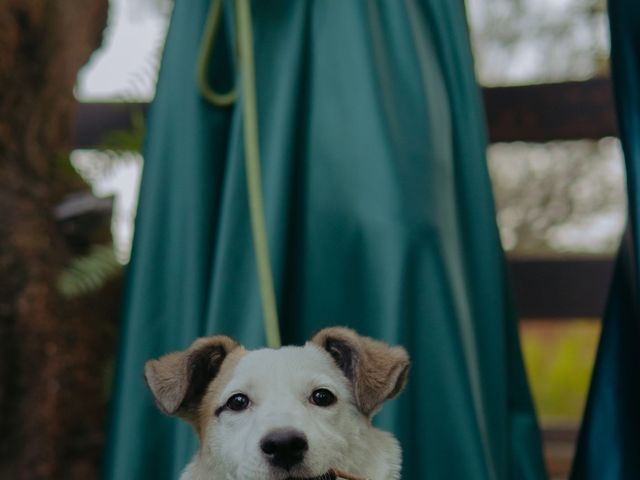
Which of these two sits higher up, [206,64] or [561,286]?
[206,64]

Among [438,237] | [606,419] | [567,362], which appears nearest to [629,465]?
[606,419]

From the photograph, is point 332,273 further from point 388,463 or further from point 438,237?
point 388,463

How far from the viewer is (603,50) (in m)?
1.27

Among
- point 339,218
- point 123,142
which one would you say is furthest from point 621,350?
point 123,142

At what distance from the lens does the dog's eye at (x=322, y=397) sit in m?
0.30

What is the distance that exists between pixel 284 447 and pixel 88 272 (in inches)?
23.6

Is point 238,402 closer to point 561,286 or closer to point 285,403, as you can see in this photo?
point 285,403

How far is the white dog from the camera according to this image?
28cm

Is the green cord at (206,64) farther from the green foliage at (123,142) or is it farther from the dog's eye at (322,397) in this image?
the green foliage at (123,142)

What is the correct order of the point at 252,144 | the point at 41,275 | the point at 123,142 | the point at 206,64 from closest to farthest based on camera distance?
the point at 252,144, the point at 206,64, the point at 41,275, the point at 123,142

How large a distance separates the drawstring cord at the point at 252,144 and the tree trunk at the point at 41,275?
38cm

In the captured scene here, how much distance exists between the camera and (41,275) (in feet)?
2.65

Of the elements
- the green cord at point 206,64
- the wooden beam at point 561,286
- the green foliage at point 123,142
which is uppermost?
the green cord at point 206,64

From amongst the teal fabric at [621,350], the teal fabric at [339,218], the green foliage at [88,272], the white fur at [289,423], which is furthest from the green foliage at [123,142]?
the white fur at [289,423]
